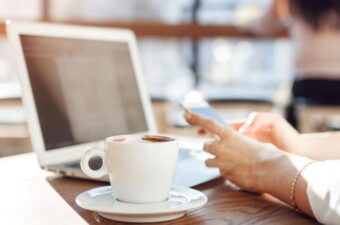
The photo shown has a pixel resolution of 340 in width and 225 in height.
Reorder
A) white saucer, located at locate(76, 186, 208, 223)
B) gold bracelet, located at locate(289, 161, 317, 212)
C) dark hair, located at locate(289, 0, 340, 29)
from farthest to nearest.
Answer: dark hair, located at locate(289, 0, 340, 29)
gold bracelet, located at locate(289, 161, 317, 212)
white saucer, located at locate(76, 186, 208, 223)

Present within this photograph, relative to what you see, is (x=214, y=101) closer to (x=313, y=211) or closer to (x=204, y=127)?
(x=204, y=127)

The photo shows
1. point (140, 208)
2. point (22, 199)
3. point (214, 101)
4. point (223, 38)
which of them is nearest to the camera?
point (140, 208)

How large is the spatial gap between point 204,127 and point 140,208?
327 mm

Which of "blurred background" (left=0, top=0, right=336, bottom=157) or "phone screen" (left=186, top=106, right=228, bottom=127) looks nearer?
"phone screen" (left=186, top=106, right=228, bottom=127)

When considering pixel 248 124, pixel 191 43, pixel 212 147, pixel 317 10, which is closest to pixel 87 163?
pixel 212 147

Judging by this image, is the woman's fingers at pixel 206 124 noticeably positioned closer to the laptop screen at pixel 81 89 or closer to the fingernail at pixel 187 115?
the fingernail at pixel 187 115

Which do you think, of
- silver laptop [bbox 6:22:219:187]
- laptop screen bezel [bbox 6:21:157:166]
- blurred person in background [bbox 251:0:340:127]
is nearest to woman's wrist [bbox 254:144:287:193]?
silver laptop [bbox 6:22:219:187]

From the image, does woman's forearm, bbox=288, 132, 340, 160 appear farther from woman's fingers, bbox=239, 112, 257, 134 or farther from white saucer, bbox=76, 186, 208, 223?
white saucer, bbox=76, 186, 208, 223

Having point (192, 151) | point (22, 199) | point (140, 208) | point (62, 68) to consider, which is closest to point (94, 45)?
point (62, 68)

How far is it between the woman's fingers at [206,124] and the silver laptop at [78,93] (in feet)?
0.27

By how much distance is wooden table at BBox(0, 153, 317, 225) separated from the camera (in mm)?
806

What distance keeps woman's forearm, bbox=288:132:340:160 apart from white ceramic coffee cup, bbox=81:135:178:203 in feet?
1.45

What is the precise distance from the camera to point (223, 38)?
160 inches

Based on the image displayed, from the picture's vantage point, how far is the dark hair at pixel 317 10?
2928 mm
